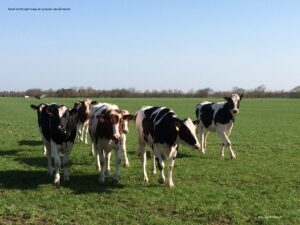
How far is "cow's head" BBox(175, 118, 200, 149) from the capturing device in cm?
1130

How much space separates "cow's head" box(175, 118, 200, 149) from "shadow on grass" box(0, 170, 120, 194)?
2039 millimetres

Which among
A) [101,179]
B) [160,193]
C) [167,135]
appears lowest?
[160,193]

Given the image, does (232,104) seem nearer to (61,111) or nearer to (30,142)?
(61,111)

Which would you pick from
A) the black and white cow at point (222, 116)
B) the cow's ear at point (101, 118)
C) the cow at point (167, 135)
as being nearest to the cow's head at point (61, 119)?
the cow's ear at point (101, 118)

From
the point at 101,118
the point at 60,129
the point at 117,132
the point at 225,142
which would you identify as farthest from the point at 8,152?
the point at 225,142

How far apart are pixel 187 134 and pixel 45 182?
404 centimetres

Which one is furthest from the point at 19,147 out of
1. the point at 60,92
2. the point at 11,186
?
the point at 60,92

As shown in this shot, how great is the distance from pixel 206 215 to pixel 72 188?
3807mm

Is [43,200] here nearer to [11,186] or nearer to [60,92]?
[11,186]

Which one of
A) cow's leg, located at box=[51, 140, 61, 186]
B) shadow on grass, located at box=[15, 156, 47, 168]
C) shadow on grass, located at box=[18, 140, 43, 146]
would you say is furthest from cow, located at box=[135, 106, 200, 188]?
shadow on grass, located at box=[18, 140, 43, 146]

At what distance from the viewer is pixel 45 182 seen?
11.9m

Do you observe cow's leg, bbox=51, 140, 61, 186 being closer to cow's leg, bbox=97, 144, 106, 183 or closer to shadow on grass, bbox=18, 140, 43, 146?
cow's leg, bbox=97, 144, 106, 183

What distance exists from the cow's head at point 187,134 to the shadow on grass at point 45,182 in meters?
2.04

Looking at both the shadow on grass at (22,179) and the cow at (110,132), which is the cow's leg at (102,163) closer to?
the cow at (110,132)
